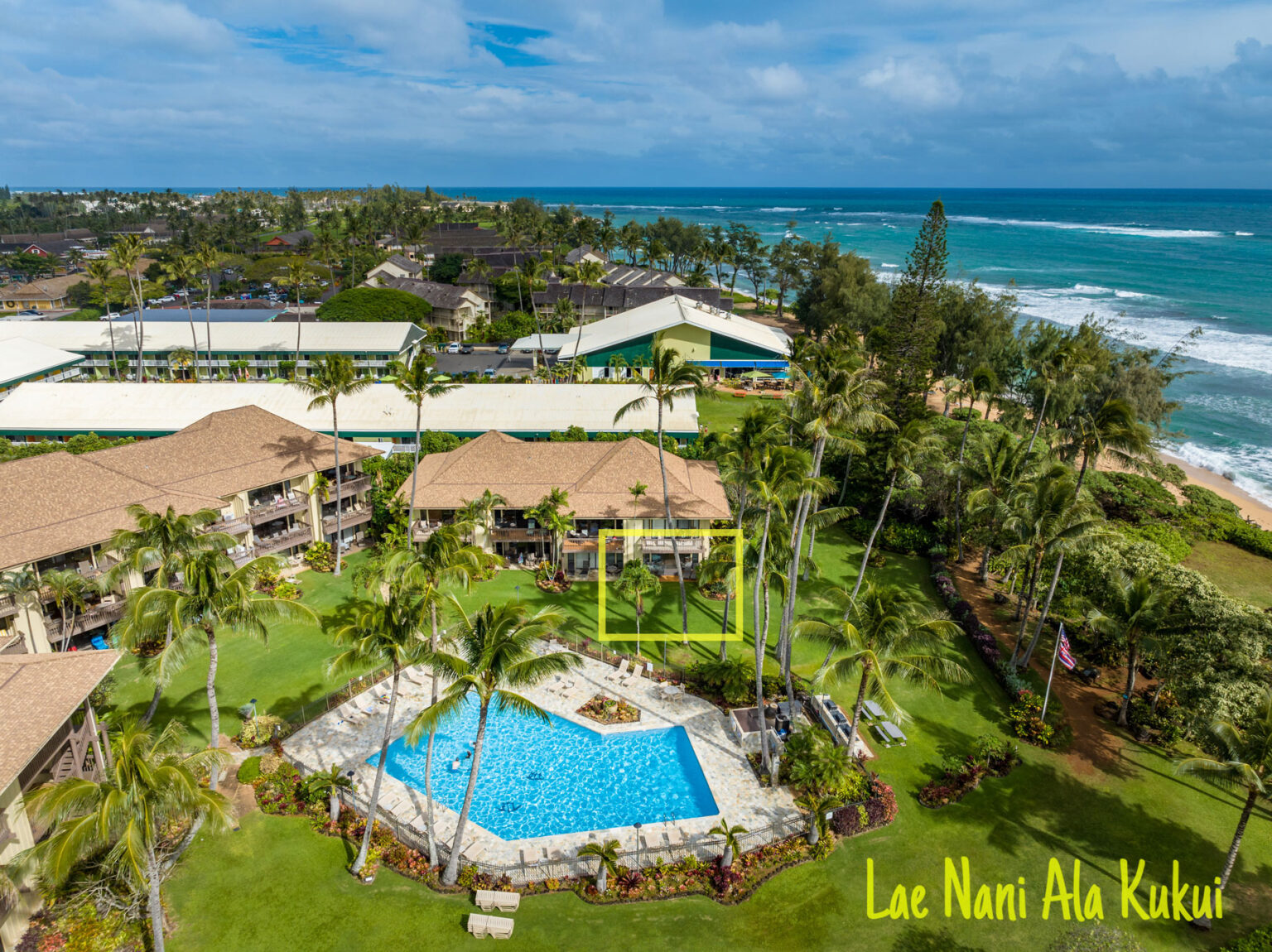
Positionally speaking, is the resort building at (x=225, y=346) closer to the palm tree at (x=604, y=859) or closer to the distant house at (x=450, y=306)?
the distant house at (x=450, y=306)

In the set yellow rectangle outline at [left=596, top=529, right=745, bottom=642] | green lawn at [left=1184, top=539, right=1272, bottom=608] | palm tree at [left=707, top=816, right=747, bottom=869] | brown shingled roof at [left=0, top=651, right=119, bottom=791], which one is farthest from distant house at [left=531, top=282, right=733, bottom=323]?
palm tree at [left=707, top=816, right=747, bottom=869]

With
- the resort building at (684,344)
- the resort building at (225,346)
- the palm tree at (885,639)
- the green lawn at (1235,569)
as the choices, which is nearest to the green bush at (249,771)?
the palm tree at (885,639)

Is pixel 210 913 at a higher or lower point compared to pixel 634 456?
lower

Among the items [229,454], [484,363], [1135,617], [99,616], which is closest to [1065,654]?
[1135,617]

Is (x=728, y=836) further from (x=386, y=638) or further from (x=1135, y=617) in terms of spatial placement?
(x=1135, y=617)

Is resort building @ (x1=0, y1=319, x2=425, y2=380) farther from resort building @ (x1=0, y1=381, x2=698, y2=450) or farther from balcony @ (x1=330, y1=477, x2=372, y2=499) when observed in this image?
balcony @ (x1=330, y1=477, x2=372, y2=499)

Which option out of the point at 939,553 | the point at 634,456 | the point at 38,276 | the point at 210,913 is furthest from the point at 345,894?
the point at 38,276

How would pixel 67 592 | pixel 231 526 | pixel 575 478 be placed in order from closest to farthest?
pixel 67 592, pixel 231 526, pixel 575 478

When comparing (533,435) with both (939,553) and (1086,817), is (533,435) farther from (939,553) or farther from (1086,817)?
(1086,817)
